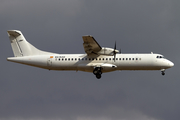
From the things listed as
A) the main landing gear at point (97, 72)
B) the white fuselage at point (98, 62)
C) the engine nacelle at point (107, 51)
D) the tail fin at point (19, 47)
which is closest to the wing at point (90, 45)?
the engine nacelle at point (107, 51)

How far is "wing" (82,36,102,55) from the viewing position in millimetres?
33672

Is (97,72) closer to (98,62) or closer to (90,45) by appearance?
(98,62)

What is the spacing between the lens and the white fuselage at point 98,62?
117 ft

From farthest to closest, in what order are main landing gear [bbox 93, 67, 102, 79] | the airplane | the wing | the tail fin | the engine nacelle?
1. the tail fin
2. main landing gear [bbox 93, 67, 102, 79]
3. the airplane
4. the engine nacelle
5. the wing

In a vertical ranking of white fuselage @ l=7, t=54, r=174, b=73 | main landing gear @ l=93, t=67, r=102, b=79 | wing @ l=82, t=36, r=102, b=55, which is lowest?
main landing gear @ l=93, t=67, r=102, b=79

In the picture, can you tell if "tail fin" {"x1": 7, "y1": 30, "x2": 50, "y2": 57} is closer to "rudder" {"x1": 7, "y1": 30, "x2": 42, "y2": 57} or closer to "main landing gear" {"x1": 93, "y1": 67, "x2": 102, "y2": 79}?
"rudder" {"x1": 7, "y1": 30, "x2": 42, "y2": 57}

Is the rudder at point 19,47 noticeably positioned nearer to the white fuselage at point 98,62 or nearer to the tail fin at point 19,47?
the tail fin at point 19,47

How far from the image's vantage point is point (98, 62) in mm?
36156

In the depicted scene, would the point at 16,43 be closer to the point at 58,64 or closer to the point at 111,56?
the point at 58,64

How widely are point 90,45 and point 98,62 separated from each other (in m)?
2.44

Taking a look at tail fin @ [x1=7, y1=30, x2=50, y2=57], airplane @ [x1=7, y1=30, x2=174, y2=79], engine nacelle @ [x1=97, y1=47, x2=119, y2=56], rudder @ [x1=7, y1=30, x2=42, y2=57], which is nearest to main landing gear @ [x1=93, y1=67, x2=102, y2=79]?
airplane @ [x1=7, y1=30, x2=174, y2=79]

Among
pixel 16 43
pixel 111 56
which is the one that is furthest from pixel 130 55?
pixel 16 43

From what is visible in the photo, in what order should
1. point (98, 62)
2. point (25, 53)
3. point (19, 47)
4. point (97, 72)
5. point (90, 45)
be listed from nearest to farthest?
point (90, 45) < point (97, 72) < point (98, 62) < point (25, 53) < point (19, 47)

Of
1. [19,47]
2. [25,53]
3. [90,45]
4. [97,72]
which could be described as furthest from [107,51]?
[19,47]
